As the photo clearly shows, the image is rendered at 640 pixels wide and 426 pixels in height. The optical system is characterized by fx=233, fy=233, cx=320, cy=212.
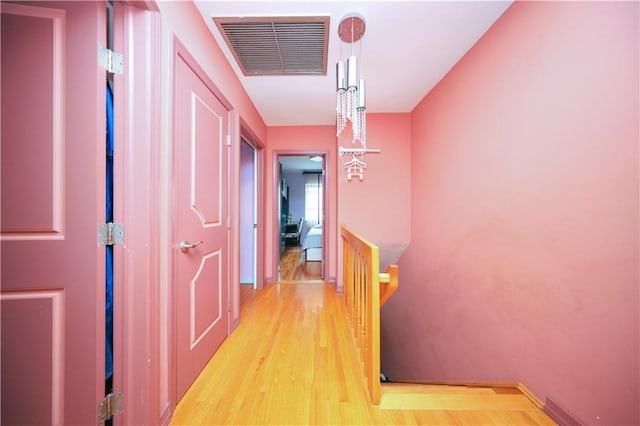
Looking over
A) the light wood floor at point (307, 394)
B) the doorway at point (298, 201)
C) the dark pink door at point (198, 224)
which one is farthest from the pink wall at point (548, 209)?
the doorway at point (298, 201)

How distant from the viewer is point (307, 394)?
1.33 meters

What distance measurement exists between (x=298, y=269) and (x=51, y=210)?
370 centimetres

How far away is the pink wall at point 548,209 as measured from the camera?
964mm

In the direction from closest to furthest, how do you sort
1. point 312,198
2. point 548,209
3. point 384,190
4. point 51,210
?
point 51,210, point 548,209, point 384,190, point 312,198

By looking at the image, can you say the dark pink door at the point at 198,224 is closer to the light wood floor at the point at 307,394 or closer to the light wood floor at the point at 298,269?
the light wood floor at the point at 307,394

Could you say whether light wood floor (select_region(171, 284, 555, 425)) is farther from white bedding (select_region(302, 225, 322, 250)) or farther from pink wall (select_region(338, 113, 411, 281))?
white bedding (select_region(302, 225, 322, 250))

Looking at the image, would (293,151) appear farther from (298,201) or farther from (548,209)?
(298,201)

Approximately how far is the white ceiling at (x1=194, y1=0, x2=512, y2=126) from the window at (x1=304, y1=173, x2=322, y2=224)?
16.7 feet

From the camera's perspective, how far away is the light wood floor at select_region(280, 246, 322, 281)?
3.82 m

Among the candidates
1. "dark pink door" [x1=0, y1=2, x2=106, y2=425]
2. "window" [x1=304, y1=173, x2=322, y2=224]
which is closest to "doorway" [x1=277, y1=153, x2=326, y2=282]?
"window" [x1=304, y1=173, x2=322, y2=224]

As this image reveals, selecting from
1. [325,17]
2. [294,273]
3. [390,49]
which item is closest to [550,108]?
[390,49]

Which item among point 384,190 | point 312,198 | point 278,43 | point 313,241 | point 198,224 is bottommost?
point 313,241

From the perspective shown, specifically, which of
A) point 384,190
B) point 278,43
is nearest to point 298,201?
point 384,190

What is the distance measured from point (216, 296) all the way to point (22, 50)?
1.55 meters
